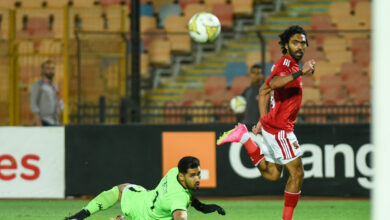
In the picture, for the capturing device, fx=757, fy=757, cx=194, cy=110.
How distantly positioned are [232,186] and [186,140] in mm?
926

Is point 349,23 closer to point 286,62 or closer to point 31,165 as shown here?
point 31,165

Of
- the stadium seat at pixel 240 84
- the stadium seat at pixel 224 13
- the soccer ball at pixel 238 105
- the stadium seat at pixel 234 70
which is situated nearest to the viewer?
the soccer ball at pixel 238 105

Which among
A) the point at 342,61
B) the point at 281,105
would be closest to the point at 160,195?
the point at 281,105

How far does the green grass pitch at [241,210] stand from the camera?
855 cm

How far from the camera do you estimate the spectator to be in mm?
11508

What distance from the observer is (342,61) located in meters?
14.8

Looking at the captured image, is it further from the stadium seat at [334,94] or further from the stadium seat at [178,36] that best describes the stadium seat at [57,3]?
the stadium seat at [334,94]

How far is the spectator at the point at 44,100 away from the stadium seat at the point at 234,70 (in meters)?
4.07

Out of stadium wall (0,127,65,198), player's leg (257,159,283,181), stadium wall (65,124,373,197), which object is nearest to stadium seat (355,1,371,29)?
stadium wall (65,124,373,197)

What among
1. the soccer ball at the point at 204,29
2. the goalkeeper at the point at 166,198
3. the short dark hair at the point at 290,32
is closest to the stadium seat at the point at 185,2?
the soccer ball at the point at 204,29

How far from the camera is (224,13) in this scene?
16.6 meters

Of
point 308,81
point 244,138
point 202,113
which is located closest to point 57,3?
point 308,81

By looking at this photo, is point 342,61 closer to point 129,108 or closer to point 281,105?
point 129,108

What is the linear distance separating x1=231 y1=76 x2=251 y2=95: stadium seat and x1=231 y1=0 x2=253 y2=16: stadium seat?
2.51m
